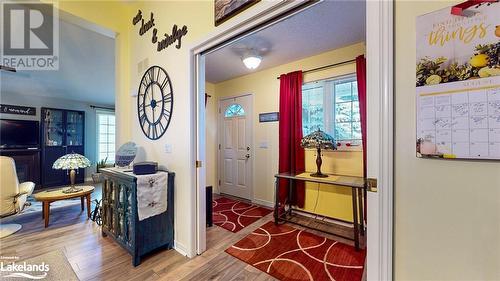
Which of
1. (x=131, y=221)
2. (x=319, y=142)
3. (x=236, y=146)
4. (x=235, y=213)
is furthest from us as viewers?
(x=236, y=146)

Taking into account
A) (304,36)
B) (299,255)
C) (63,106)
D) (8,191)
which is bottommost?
(299,255)

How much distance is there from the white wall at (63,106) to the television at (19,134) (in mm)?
174

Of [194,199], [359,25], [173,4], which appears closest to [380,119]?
[194,199]

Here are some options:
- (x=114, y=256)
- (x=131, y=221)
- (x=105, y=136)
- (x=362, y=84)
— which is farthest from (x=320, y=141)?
(x=105, y=136)

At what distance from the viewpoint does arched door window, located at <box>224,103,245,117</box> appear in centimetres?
400

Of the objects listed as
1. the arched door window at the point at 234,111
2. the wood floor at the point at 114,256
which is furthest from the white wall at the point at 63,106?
the arched door window at the point at 234,111

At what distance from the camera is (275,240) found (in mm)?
2361

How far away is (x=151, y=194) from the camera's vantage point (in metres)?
1.93

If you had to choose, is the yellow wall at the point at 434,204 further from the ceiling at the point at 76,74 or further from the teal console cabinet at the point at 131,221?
the ceiling at the point at 76,74

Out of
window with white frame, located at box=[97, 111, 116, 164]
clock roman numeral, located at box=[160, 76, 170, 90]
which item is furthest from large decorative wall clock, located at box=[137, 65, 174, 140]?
window with white frame, located at box=[97, 111, 116, 164]

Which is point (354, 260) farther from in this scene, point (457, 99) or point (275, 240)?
point (457, 99)

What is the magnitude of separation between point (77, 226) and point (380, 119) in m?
3.71

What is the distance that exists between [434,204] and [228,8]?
5.80 ft

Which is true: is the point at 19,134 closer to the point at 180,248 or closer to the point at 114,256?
the point at 114,256
